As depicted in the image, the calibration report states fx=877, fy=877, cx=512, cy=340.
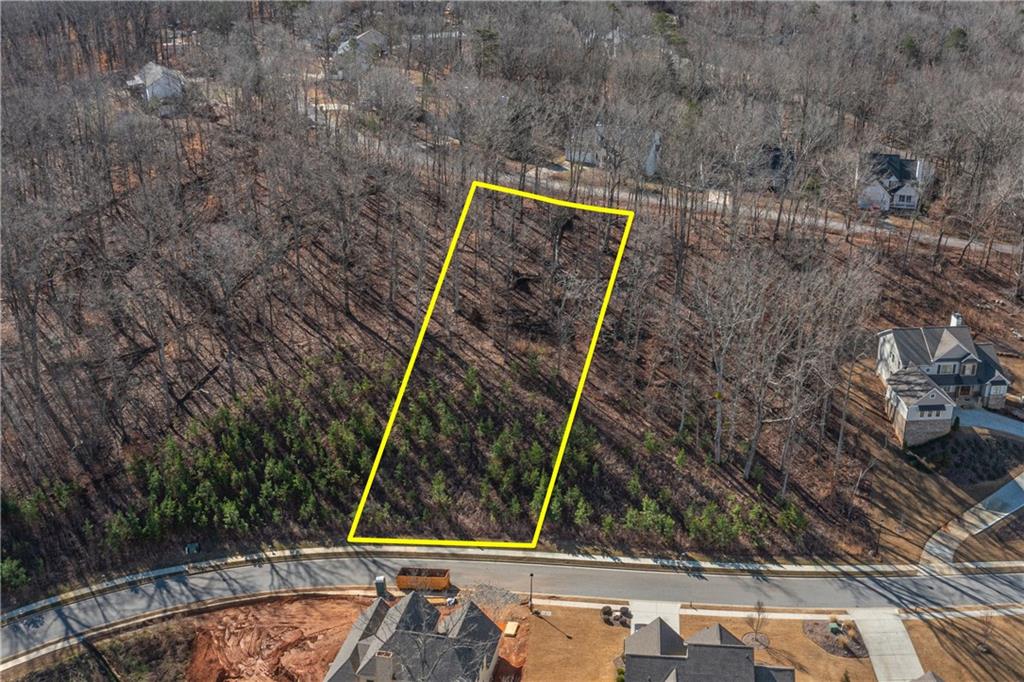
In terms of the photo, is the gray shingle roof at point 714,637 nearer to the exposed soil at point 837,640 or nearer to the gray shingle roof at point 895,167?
the exposed soil at point 837,640

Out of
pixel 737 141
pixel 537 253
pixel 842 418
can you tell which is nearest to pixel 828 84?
pixel 737 141

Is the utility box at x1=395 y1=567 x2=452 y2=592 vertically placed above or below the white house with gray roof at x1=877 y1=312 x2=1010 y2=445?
below

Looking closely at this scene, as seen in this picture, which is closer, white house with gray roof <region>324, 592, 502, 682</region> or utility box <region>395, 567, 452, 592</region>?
white house with gray roof <region>324, 592, 502, 682</region>

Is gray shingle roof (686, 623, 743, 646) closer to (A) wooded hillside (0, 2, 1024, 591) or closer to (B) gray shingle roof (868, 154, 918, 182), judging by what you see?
(A) wooded hillside (0, 2, 1024, 591)

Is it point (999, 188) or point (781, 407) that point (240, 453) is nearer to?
point (781, 407)

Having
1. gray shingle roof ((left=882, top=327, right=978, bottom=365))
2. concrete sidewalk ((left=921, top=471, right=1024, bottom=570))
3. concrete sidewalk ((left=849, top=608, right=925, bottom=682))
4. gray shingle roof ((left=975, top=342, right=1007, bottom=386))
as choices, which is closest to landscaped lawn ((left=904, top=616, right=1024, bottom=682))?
concrete sidewalk ((left=849, top=608, right=925, bottom=682))

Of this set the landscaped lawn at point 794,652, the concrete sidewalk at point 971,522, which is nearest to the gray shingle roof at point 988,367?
the concrete sidewalk at point 971,522

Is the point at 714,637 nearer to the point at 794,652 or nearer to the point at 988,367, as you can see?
the point at 794,652
